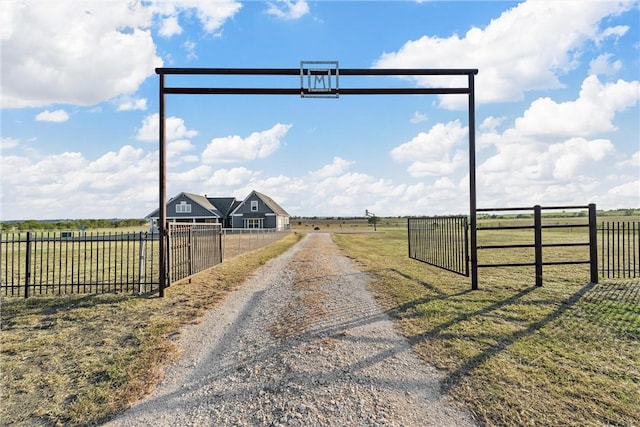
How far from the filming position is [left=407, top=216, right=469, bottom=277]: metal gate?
390 inches

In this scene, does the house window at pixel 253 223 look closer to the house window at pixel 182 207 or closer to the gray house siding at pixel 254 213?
the gray house siding at pixel 254 213

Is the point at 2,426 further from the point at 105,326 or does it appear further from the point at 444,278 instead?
the point at 444,278

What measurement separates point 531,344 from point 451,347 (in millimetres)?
1130

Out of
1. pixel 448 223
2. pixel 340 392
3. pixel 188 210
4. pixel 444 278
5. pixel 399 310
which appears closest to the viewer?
pixel 340 392

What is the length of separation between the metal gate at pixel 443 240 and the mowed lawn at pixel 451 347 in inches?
63.5

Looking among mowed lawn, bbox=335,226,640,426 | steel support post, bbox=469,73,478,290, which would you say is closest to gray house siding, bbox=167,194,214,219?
mowed lawn, bbox=335,226,640,426

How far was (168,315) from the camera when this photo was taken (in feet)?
22.1

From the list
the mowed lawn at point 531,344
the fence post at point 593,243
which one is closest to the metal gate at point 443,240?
the mowed lawn at point 531,344

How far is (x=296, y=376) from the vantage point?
396 cm

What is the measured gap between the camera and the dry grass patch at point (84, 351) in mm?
3594

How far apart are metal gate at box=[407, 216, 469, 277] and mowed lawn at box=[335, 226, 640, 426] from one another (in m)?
1.45

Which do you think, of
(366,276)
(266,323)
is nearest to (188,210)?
(366,276)

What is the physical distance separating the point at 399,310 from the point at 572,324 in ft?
9.01

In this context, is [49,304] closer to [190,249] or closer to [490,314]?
[190,249]
